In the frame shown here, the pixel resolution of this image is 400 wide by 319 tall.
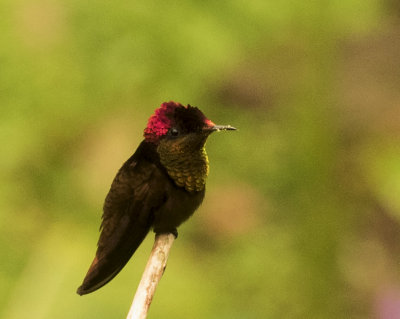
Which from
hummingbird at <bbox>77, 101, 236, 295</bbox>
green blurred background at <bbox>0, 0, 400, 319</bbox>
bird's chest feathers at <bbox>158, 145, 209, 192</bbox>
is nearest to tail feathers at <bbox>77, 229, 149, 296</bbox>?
hummingbird at <bbox>77, 101, 236, 295</bbox>

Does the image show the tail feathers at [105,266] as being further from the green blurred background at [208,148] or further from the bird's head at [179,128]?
the green blurred background at [208,148]

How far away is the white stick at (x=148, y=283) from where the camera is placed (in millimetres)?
1240

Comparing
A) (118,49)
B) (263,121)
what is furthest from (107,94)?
(263,121)

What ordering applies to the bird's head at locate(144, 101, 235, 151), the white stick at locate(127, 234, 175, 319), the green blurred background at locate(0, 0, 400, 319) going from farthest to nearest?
the green blurred background at locate(0, 0, 400, 319) → the bird's head at locate(144, 101, 235, 151) → the white stick at locate(127, 234, 175, 319)

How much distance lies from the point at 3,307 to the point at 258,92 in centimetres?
201

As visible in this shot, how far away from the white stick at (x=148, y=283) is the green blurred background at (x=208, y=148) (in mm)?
990

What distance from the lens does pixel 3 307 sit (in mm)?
2855

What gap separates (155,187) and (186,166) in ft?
0.48

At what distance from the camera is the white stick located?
1.24 meters

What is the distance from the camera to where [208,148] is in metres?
3.00

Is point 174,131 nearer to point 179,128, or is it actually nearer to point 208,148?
point 179,128

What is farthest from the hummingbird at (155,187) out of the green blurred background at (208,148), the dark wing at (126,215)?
the green blurred background at (208,148)

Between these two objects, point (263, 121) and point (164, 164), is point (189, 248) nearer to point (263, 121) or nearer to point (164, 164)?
point (263, 121)

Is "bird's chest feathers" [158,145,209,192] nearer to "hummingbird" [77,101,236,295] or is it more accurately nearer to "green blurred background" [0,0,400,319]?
"hummingbird" [77,101,236,295]
